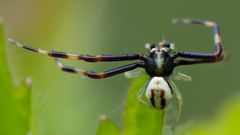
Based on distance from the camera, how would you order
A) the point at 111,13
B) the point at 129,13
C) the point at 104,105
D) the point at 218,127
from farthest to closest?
the point at 129,13 → the point at 111,13 → the point at 104,105 → the point at 218,127

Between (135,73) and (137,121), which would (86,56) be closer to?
(135,73)

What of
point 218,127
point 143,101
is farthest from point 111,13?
point 143,101

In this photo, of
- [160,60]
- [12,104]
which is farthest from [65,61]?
[12,104]

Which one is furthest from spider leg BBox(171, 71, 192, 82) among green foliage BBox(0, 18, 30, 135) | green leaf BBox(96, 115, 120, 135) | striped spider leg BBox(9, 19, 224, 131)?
green foliage BBox(0, 18, 30, 135)

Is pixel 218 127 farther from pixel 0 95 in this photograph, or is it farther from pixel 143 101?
pixel 0 95

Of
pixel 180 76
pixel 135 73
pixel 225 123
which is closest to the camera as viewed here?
pixel 135 73

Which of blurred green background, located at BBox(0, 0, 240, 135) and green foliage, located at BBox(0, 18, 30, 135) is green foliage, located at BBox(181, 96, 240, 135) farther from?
green foliage, located at BBox(0, 18, 30, 135)

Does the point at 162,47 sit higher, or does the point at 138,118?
the point at 162,47
